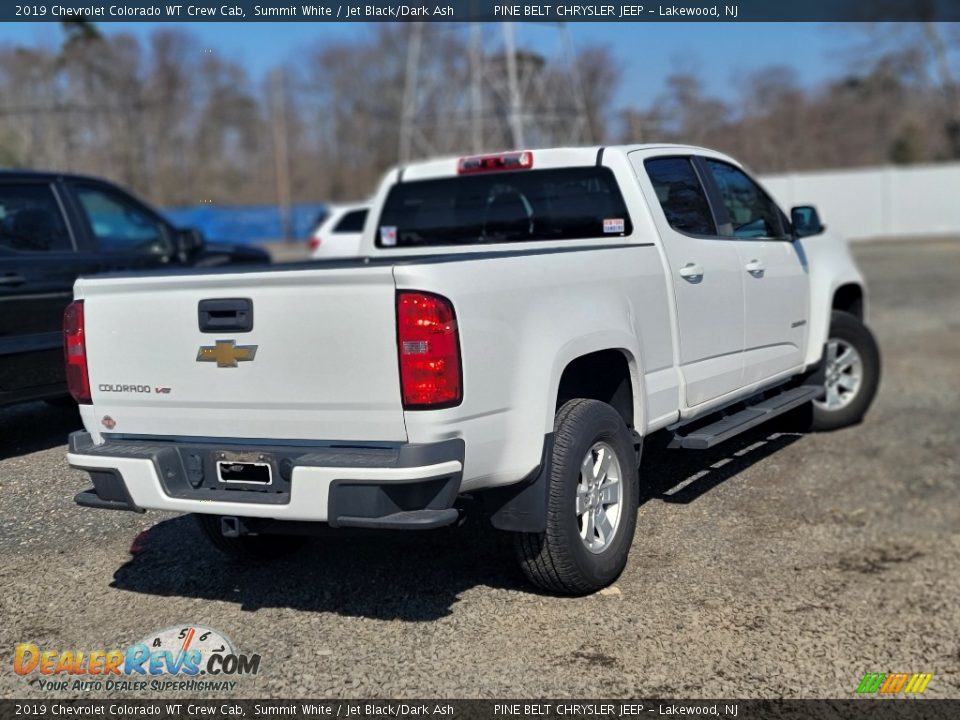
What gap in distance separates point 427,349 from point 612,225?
6.95 ft

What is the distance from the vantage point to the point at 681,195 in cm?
591

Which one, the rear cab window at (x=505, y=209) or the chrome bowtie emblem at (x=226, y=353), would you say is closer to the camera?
the chrome bowtie emblem at (x=226, y=353)

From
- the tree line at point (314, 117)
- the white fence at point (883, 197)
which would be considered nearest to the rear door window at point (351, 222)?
the tree line at point (314, 117)

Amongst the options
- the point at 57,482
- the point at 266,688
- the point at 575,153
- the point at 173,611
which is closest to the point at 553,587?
the point at 266,688

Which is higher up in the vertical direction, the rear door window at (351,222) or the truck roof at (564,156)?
the truck roof at (564,156)

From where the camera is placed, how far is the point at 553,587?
181 inches

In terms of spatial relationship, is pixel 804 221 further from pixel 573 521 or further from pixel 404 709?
pixel 404 709

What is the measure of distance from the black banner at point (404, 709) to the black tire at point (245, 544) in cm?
121

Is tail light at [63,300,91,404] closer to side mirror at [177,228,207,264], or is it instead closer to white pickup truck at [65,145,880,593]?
white pickup truck at [65,145,880,593]

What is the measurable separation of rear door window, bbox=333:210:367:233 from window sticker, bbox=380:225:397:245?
10.8 meters

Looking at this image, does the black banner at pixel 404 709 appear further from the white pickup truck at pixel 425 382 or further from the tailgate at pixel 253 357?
the tailgate at pixel 253 357

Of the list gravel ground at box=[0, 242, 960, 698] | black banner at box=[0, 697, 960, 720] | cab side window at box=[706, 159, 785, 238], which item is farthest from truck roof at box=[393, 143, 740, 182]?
black banner at box=[0, 697, 960, 720]

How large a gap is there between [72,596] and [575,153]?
11.1ft

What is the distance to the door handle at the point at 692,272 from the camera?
542 cm
